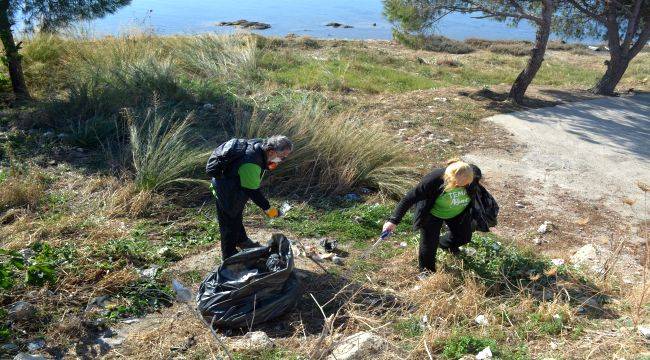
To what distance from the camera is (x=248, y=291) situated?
13.3 ft

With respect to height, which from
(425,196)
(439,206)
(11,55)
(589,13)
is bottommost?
(439,206)

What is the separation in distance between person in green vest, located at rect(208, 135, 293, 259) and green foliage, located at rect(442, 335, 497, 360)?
1.64 metres

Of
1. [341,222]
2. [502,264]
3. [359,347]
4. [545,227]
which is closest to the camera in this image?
[359,347]

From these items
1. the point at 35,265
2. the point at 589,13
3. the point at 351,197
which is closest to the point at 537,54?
the point at 589,13

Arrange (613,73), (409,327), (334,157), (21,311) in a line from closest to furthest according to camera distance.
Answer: (21,311), (409,327), (334,157), (613,73)

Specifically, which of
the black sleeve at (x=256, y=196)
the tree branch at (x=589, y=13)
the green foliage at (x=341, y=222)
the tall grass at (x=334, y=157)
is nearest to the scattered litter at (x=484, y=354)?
the black sleeve at (x=256, y=196)

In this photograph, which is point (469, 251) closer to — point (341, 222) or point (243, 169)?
point (341, 222)

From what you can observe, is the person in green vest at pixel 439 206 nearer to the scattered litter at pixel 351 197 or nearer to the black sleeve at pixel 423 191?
the black sleeve at pixel 423 191

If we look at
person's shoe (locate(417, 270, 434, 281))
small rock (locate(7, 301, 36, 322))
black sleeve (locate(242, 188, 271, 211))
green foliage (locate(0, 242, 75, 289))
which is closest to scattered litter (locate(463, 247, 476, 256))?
person's shoe (locate(417, 270, 434, 281))

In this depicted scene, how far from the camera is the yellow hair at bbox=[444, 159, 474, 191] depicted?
4.23m

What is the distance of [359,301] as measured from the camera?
4.49m

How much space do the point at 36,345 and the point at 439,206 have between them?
314cm

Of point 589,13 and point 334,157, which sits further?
point 589,13

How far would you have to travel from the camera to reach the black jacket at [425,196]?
175 inches
